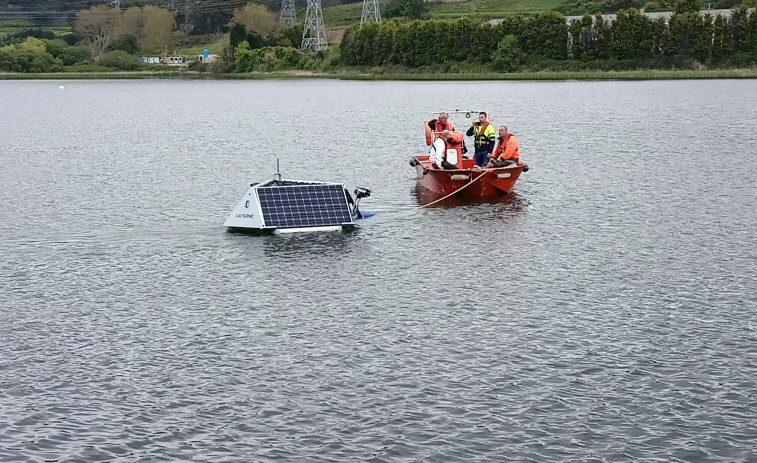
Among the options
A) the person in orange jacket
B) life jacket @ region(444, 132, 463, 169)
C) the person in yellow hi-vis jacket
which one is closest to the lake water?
the person in orange jacket

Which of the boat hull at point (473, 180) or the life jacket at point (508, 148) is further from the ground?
the life jacket at point (508, 148)

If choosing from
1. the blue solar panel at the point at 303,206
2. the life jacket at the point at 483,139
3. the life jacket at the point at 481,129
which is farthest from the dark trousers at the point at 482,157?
the blue solar panel at the point at 303,206

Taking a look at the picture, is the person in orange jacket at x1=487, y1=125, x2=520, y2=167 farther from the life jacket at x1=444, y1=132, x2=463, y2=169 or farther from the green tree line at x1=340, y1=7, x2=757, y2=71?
the green tree line at x1=340, y1=7, x2=757, y2=71

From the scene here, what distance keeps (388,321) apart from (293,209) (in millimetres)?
11143

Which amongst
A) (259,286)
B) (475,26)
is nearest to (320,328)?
(259,286)

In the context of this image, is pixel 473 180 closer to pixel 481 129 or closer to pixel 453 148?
pixel 453 148

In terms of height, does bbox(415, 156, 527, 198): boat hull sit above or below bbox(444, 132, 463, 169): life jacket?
below

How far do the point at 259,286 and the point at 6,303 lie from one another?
6124 mm

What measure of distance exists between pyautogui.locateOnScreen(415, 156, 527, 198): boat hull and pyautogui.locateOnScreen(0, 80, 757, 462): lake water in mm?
1019

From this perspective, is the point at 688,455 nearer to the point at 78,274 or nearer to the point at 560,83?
the point at 78,274

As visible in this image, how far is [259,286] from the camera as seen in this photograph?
2694 cm

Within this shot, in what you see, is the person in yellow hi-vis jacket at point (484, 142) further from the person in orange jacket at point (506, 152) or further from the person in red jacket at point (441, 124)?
the person in orange jacket at point (506, 152)

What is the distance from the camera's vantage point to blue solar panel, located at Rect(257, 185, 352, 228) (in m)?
33.6

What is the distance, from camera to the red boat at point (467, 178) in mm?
39438
